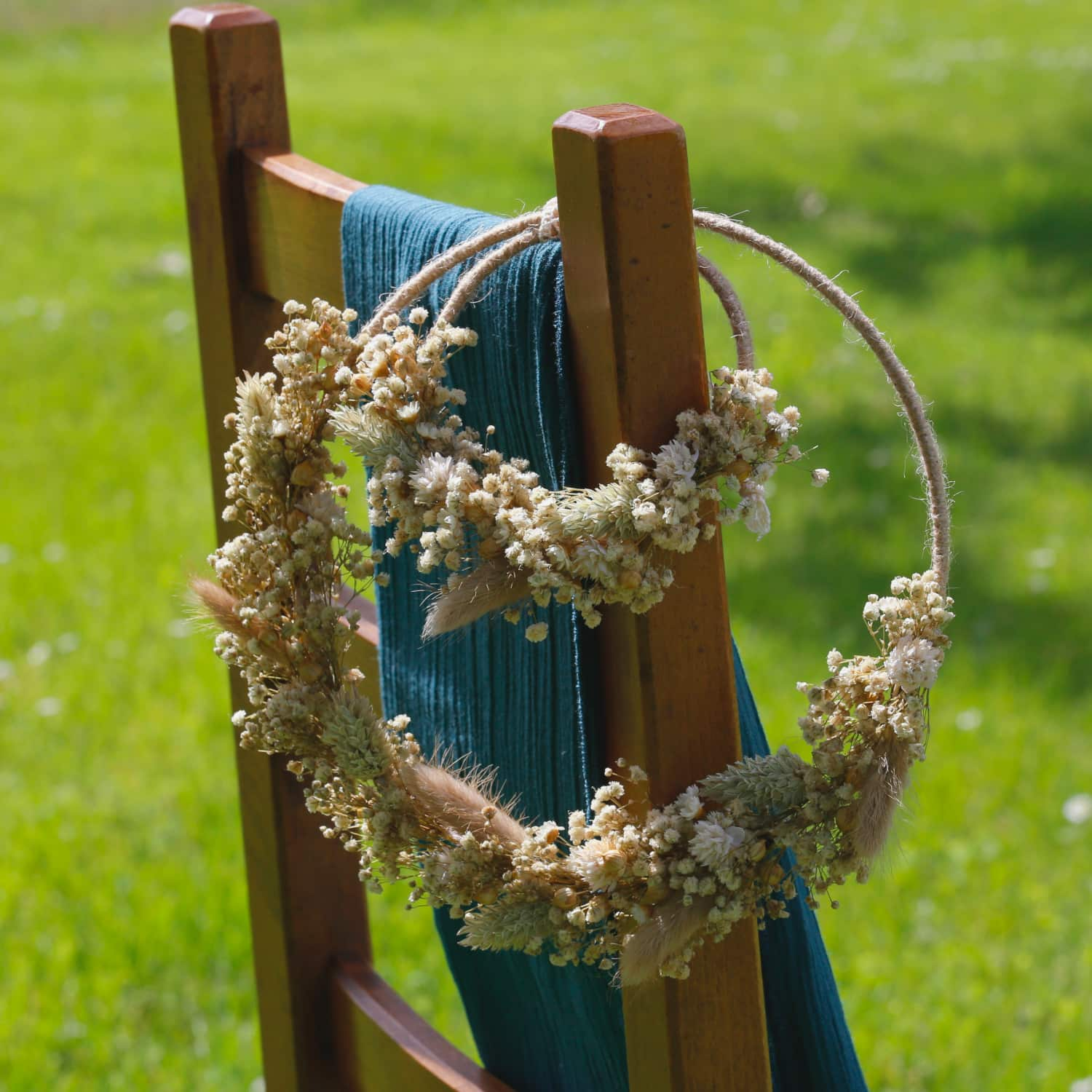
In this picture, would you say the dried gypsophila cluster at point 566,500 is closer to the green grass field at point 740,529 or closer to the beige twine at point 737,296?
the beige twine at point 737,296

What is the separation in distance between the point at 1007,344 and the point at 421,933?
125 inches

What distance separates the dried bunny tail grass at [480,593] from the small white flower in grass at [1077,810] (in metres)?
2.19

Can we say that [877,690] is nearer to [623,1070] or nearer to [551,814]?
[551,814]

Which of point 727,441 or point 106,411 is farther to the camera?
point 106,411

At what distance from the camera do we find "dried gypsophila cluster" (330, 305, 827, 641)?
0.72 m

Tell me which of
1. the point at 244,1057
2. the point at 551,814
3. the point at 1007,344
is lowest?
the point at 244,1057

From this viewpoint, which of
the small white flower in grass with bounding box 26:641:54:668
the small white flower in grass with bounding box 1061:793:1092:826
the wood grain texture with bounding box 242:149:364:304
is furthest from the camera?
the small white flower in grass with bounding box 26:641:54:668

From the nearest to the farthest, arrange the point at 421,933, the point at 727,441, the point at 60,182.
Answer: the point at 727,441 → the point at 421,933 → the point at 60,182

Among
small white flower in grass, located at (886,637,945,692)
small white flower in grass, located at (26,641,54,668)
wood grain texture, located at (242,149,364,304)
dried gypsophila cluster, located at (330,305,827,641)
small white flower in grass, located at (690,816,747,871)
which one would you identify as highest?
wood grain texture, located at (242,149,364,304)

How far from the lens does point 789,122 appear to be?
7137 millimetres

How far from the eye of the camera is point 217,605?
3.03ft

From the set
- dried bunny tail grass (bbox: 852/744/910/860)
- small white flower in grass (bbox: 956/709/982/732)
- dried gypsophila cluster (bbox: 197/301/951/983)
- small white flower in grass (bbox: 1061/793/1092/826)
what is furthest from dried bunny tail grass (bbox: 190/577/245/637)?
small white flower in grass (bbox: 956/709/982/732)

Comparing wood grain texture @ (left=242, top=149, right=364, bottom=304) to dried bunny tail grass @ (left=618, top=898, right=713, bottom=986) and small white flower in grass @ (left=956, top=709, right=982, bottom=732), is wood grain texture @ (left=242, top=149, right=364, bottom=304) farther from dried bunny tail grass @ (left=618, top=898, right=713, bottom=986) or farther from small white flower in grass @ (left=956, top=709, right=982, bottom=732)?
small white flower in grass @ (left=956, top=709, right=982, bottom=732)

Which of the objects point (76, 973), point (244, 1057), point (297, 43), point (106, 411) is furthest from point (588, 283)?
point (297, 43)
